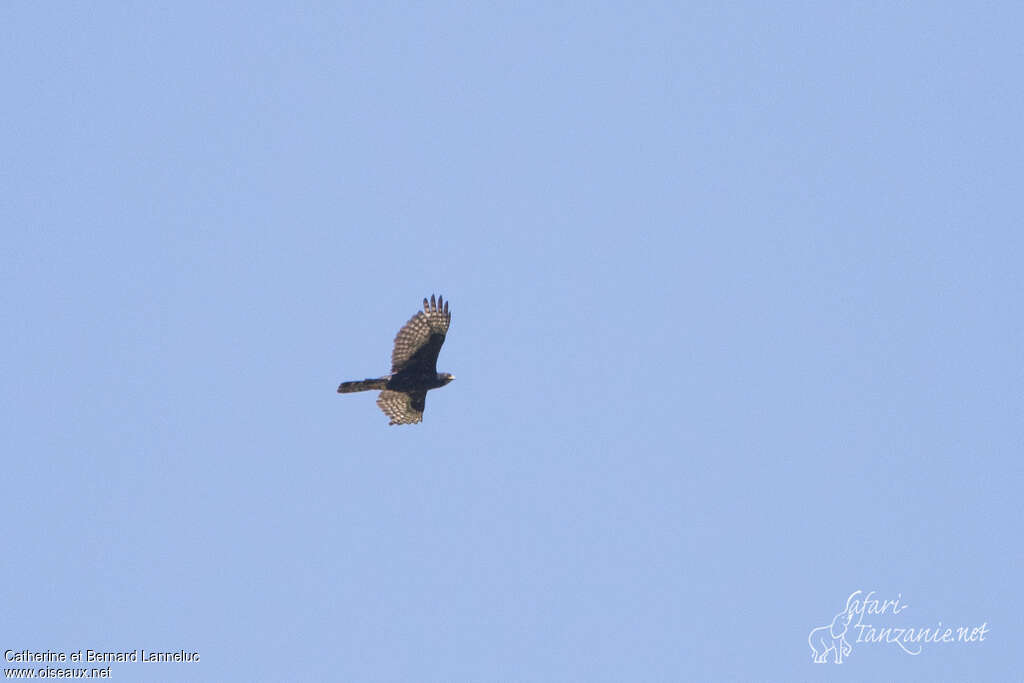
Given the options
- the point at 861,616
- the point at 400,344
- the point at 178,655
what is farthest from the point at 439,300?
the point at 861,616

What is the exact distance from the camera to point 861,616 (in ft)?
129

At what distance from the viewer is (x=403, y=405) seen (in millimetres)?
40406

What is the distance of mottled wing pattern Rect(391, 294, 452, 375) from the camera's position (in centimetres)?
3859

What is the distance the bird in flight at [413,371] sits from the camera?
38.7m

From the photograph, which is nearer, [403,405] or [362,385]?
[362,385]

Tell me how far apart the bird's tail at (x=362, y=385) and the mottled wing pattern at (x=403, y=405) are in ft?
2.11

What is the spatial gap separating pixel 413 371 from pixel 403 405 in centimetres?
121

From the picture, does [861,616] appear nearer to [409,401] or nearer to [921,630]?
[921,630]

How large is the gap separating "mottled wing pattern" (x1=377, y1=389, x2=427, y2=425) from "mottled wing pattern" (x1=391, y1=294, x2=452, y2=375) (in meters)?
0.81

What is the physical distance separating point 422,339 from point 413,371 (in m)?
1.02

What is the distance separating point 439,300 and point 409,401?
10.0 feet

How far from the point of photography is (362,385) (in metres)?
39.1

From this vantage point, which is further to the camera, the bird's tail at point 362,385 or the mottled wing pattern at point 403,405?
the mottled wing pattern at point 403,405

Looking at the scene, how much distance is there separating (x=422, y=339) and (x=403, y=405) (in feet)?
7.33
